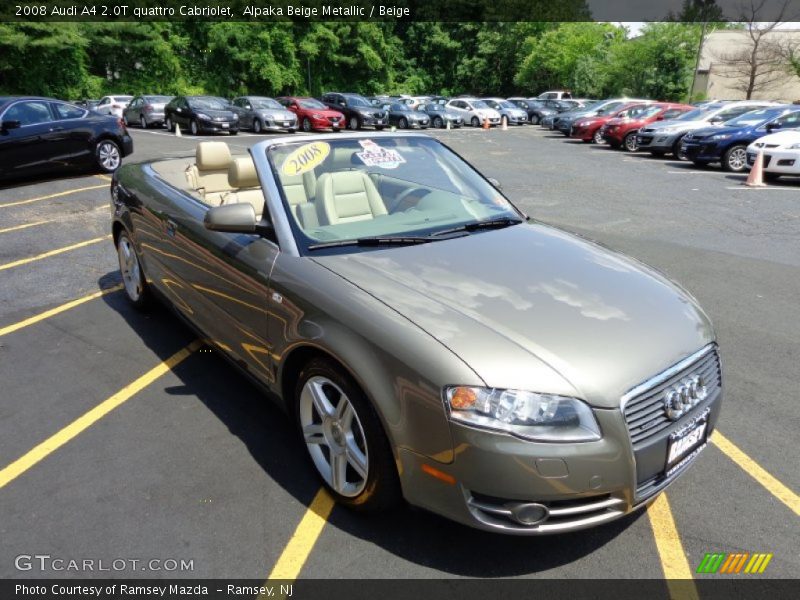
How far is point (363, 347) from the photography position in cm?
247

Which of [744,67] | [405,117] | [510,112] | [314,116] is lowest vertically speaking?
[510,112]

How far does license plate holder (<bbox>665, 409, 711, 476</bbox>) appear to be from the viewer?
2.44 metres

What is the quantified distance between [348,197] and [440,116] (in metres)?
27.4

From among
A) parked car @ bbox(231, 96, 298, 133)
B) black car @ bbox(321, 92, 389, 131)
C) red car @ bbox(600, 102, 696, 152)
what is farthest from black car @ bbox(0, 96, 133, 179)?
black car @ bbox(321, 92, 389, 131)

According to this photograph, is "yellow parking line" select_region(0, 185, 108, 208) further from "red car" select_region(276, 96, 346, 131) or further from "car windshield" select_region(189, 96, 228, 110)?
"red car" select_region(276, 96, 346, 131)

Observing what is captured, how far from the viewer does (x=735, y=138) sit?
14.5m

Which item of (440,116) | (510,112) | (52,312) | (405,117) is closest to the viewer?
(52,312)

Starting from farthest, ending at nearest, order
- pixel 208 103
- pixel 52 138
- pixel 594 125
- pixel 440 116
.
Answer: pixel 440 116 < pixel 208 103 < pixel 594 125 < pixel 52 138

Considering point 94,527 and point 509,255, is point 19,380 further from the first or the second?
point 509,255

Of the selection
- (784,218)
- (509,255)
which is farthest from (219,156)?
(784,218)

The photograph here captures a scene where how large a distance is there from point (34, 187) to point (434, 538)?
1093cm

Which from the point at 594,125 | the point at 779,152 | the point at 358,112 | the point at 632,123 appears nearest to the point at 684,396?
the point at 779,152

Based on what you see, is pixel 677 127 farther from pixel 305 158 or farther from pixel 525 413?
pixel 525 413

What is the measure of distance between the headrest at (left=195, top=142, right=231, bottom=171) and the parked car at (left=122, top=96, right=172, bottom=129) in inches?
849
